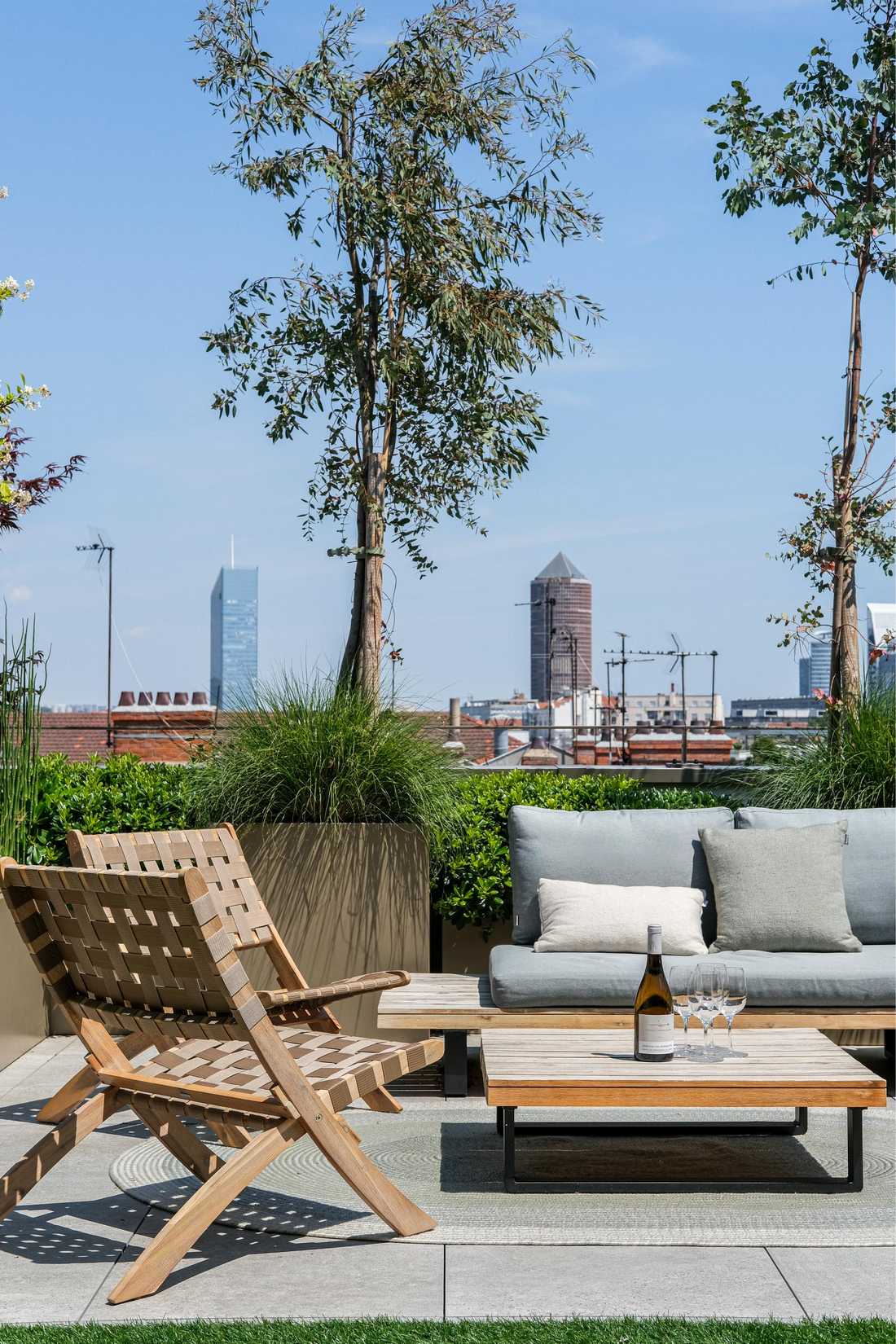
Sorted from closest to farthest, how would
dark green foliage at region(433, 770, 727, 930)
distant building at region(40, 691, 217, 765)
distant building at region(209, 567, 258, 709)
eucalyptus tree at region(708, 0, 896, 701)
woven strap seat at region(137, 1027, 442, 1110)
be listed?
woven strap seat at region(137, 1027, 442, 1110)
dark green foliage at region(433, 770, 727, 930)
eucalyptus tree at region(708, 0, 896, 701)
distant building at region(40, 691, 217, 765)
distant building at region(209, 567, 258, 709)

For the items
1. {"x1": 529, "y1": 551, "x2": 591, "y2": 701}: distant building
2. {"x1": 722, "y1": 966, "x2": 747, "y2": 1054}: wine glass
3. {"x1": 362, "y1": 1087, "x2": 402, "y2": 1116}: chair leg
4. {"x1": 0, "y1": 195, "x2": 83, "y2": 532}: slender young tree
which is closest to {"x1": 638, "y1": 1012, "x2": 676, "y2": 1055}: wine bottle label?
{"x1": 722, "y1": 966, "x2": 747, "y2": 1054}: wine glass

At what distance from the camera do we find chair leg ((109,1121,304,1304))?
2662 millimetres

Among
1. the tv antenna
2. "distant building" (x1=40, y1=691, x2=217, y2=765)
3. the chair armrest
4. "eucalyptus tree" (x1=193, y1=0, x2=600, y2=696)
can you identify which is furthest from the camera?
the tv antenna

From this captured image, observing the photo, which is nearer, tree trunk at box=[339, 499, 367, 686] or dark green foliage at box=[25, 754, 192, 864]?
dark green foliage at box=[25, 754, 192, 864]

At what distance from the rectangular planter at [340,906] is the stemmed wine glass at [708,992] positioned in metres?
1.72

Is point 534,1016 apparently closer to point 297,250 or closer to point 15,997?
point 15,997

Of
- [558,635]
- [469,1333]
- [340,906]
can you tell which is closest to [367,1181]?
[469,1333]

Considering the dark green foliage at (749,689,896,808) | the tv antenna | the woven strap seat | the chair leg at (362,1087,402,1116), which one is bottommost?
the chair leg at (362,1087,402,1116)

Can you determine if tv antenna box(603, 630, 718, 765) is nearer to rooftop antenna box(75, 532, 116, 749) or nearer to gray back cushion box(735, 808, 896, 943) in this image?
rooftop antenna box(75, 532, 116, 749)

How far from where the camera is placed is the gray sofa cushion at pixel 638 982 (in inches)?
166

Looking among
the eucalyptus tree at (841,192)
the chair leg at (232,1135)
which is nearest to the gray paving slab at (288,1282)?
the chair leg at (232,1135)

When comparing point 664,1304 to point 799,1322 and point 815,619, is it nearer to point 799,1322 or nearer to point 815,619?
point 799,1322

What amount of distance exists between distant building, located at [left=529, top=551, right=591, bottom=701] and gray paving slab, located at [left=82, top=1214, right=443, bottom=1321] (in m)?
19.3

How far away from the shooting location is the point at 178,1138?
306 cm
